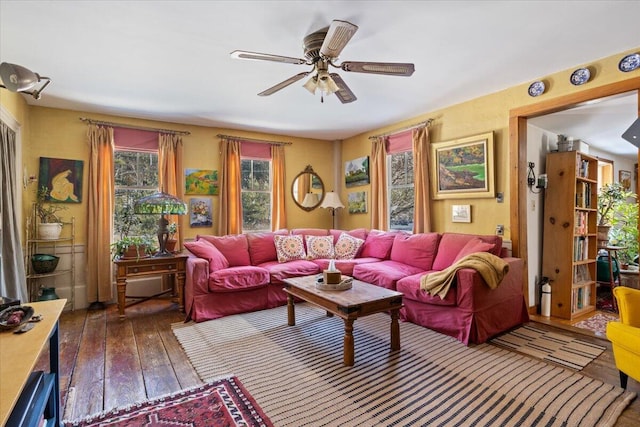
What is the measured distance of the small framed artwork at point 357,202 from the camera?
218 inches

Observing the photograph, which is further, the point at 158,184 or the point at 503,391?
the point at 158,184

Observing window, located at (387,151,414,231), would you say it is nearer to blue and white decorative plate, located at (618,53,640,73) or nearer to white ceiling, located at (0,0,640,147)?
white ceiling, located at (0,0,640,147)

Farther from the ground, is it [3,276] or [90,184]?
[90,184]

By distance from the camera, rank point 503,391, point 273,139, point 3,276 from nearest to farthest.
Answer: point 503,391 < point 3,276 < point 273,139

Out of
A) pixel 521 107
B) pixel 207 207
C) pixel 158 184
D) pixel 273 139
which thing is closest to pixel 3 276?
pixel 158 184

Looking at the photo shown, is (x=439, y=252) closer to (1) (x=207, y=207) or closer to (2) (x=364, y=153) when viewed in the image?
(2) (x=364, y=153)

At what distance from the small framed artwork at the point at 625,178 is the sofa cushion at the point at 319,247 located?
5738mm

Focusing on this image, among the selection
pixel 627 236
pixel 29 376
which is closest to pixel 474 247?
pixel 627 236

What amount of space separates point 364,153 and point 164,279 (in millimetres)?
3677

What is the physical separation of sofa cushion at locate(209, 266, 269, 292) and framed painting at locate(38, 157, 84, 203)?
224cm

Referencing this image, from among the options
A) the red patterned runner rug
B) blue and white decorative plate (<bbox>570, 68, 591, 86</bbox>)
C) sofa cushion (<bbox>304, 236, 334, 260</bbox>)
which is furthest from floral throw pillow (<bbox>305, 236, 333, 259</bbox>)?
blue and white decorative plate (<bbox>570, 68, 591, 86</bbox>)

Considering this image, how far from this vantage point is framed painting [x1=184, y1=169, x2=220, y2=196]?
479cm

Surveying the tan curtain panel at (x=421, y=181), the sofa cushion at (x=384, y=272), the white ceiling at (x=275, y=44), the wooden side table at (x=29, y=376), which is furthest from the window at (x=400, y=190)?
the wooden side table at (x=29, y=376)

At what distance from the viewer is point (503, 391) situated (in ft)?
6.91
